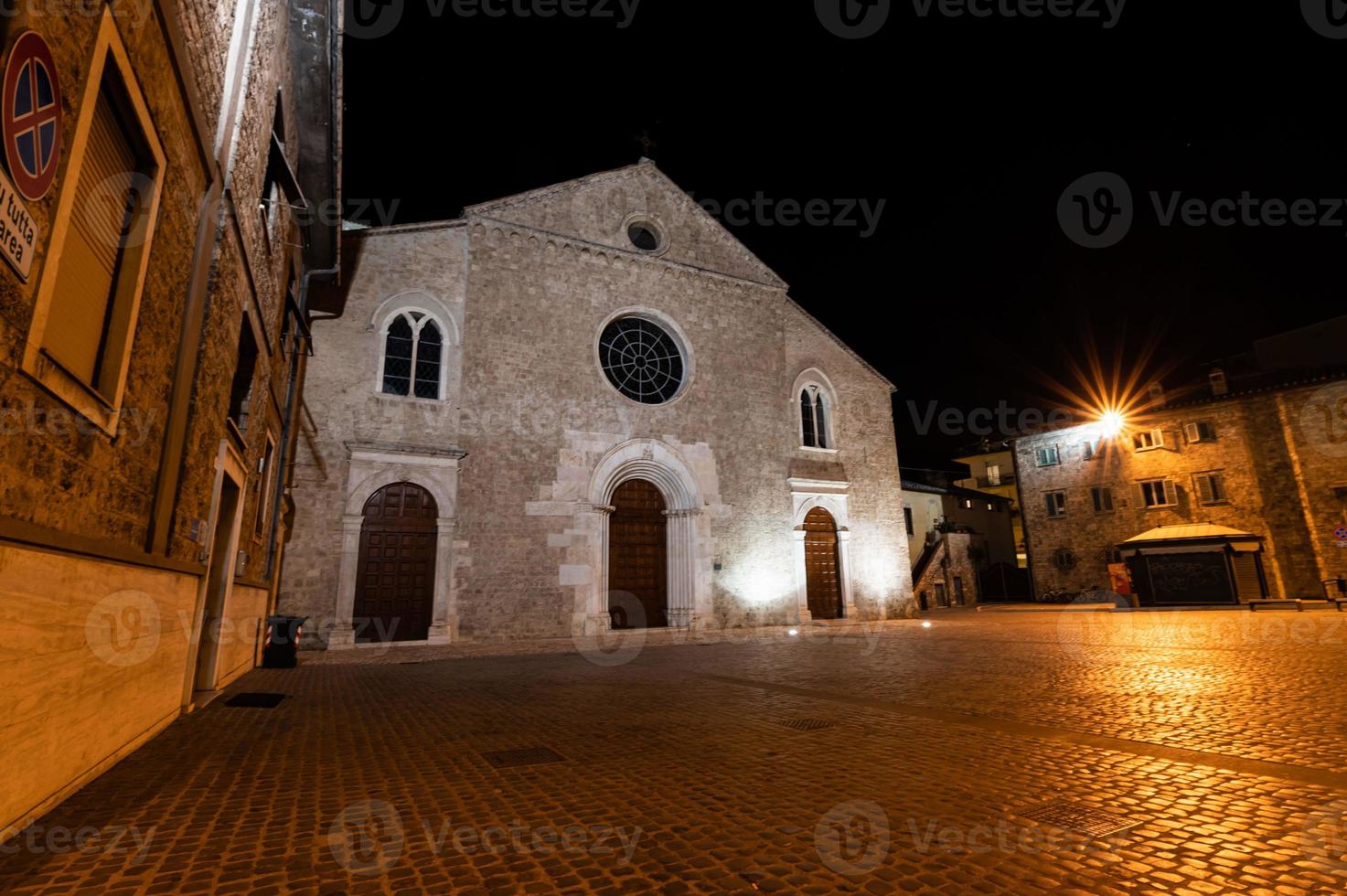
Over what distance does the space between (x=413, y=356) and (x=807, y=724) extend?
1263 centimetres

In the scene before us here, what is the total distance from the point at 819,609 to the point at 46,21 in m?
18.9

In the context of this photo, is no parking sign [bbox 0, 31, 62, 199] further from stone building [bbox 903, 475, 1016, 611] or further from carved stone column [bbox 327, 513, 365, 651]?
stone building [bbox 903, 475, 1016, 611]

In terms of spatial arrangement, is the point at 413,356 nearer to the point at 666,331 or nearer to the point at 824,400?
the point at 666,331

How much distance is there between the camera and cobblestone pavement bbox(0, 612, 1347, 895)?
7.64ft

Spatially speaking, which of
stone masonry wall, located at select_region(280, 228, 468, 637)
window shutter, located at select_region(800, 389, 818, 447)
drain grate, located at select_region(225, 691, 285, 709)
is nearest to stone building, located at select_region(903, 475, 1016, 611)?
window shutter, located at select_region(800, 389, 818, 447)

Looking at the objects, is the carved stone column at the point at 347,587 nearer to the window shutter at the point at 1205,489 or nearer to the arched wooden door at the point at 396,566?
the arched wooden door at the point at 396,566

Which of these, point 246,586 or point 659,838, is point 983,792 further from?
point 246,586

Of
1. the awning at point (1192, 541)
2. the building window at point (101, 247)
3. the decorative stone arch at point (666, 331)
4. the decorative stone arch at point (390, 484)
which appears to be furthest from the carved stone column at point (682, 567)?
the awning at point (1192, 541)

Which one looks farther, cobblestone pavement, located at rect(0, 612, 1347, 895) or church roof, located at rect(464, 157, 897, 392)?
church roof, located at rect(464, 157, 897, 392)

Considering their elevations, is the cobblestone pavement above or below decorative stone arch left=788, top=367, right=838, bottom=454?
below

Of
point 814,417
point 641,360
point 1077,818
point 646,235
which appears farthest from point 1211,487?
point 1077,818

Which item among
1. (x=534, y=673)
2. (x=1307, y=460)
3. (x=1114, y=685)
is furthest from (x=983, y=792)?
(x=1307, y=460)

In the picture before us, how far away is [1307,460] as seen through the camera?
2264 centimetres

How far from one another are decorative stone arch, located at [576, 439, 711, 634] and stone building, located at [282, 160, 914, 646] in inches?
2.2
